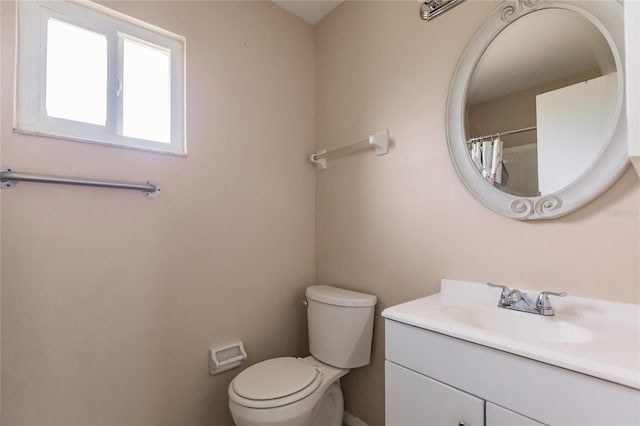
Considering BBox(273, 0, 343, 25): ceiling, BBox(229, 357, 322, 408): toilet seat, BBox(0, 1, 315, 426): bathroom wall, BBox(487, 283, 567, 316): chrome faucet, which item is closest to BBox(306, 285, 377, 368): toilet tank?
BBox(229, 357, 322, 408): toilet seat

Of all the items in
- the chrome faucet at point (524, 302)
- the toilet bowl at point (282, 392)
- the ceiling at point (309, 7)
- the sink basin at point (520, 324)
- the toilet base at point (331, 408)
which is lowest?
the toilet base at point (331, 408)

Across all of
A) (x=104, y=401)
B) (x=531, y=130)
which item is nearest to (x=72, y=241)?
(x=104, y=401)

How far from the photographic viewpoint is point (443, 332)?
837 millimetres

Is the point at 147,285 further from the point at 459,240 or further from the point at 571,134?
the point at 571,134

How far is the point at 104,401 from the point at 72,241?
2.17ft

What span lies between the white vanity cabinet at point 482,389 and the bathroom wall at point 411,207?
0.41 m

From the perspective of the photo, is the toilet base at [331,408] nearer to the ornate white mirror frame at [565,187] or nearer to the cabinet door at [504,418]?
the cabinet door at [504,418]

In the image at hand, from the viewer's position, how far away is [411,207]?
1362mm

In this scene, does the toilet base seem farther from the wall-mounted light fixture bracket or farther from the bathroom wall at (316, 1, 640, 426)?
the wall-mounted light fixture bracket

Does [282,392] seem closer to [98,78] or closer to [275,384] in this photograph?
[275,384]

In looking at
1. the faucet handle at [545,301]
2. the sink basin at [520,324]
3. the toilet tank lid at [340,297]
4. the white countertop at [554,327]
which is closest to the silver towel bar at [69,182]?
the toilet tank lid at [340,297]

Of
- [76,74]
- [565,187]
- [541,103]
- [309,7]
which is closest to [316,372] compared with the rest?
[565,187]

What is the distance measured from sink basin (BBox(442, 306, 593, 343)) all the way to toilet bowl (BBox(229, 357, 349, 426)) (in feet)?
2.26

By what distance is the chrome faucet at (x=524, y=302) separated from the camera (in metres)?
0.93
